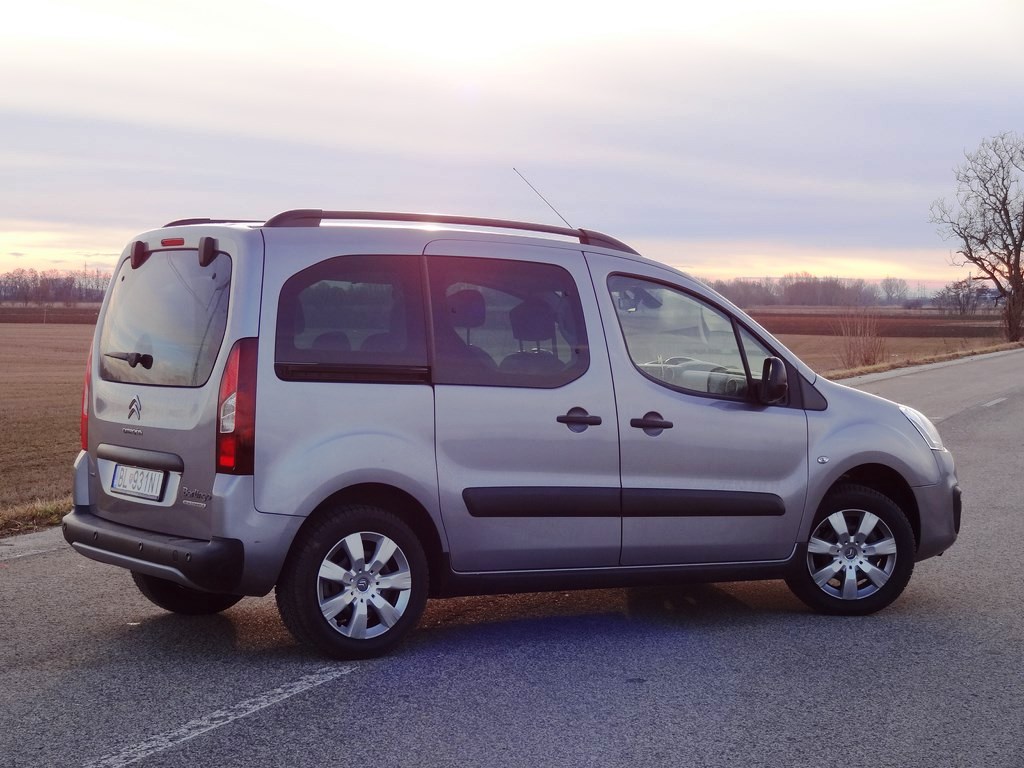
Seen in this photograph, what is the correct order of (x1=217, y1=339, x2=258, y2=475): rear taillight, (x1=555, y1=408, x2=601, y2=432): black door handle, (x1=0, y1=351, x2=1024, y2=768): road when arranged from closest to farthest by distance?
(x1=0, y1=351, x2=1024, y2=768): road → (x1=217, y1=339, x2=258, y2=475): rear taillight → (x1=555, y1=408, x2=601, y2=432): black door handle

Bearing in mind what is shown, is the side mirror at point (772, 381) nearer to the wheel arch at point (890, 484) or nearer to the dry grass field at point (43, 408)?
the wheel arch at point (890, 484)

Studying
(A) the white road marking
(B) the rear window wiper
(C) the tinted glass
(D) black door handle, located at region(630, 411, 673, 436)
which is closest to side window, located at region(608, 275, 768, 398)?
(D) black door handle, located at region(630, 411, 673, 436)

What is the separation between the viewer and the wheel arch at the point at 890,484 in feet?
20.7

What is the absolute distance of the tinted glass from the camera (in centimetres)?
500

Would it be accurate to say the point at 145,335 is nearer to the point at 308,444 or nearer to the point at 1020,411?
the point at 308,444

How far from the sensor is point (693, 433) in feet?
18.9

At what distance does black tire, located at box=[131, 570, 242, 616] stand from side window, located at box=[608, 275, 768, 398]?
233 cm

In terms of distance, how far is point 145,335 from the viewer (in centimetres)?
538

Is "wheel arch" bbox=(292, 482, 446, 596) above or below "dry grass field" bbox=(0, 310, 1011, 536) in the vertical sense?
above

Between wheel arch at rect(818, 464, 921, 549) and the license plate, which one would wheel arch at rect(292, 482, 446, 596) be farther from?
wheel arch at rect(818, 464, 921, 549)

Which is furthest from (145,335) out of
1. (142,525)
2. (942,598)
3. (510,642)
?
(942,598)

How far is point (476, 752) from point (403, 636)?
1.29m

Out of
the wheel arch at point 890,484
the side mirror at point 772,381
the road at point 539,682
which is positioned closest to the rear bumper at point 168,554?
the road at point 539,682

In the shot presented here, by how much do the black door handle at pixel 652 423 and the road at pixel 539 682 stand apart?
3.20 ft
